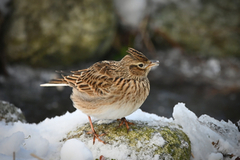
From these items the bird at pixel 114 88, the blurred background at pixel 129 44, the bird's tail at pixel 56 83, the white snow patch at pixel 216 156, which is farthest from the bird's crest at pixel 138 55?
the blurred background at pixel 129 44

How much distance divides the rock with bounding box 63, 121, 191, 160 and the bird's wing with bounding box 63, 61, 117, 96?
A: 0.58 metres

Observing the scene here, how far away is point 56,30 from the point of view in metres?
8.47

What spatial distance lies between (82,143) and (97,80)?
1137 mm

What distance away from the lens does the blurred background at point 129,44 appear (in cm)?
820

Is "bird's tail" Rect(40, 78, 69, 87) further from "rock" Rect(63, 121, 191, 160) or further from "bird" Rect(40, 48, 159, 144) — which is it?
"rock" Rect(63, 121, 191, 160)

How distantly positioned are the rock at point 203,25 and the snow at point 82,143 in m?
5.63

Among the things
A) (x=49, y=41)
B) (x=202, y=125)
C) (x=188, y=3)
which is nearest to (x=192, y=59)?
(x=188, y=3)

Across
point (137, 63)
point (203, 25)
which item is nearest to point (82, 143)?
point (137, 63)

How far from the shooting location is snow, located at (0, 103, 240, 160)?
3.10 metres

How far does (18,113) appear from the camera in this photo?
16.1ft

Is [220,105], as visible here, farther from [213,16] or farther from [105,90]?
[105,90]

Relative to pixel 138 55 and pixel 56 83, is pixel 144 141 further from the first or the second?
pixel 56 83

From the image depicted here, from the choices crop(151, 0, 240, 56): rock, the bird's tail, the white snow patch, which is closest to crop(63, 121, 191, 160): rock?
the white snow patch

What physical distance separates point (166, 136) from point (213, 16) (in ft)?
22.8
